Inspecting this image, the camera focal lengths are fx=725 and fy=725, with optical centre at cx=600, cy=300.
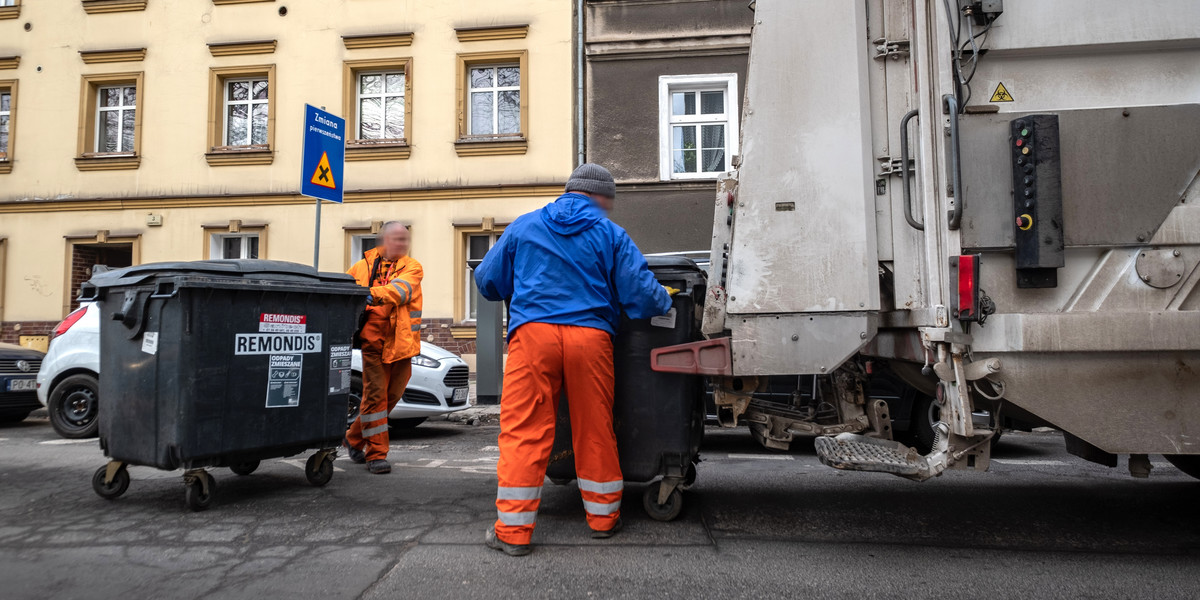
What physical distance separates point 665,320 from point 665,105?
363 inches

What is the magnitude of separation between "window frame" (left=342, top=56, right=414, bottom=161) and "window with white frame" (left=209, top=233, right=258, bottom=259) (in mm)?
2452

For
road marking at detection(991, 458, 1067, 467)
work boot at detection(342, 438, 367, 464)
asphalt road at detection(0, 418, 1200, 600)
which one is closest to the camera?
asphalt road at detection(0, 418, 1200, 600)

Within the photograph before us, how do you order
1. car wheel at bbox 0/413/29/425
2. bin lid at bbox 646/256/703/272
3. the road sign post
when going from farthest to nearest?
car wheel at bbox 0/413/29/425
the road sign post
bin lid at bbox 646/256/703/272

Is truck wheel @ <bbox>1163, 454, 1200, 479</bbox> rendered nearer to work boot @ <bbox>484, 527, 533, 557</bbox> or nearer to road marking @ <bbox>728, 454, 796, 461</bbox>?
road marking @ <bbox>728, 454, 796, 461</bbox>

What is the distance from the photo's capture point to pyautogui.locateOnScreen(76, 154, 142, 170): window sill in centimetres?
1326

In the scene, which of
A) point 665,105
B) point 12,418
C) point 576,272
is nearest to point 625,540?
point 576,272

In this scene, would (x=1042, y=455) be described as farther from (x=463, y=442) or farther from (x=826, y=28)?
(x=463, y=442)

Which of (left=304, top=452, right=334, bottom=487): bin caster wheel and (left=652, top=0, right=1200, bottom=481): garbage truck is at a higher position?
(left=652, top=0, right=1200, bottom=481): garbage truck

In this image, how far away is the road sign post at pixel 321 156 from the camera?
688cm

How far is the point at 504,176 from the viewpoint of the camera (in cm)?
1248

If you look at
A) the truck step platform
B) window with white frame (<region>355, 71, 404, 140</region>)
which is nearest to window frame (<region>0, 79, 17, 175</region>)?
window with white frame (<region>355, 71, 404, 140</region>)

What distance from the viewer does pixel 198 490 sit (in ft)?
12.6

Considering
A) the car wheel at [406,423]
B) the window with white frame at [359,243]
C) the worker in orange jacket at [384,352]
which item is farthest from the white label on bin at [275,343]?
the window with white frame at [359,243]

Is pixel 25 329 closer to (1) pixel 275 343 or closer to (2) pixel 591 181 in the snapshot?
(1) pixel 275 343
